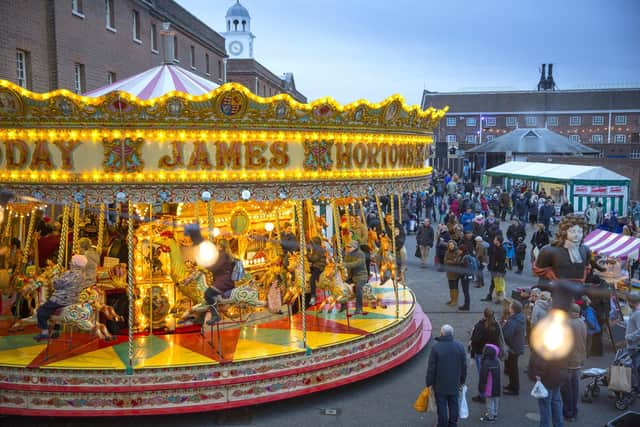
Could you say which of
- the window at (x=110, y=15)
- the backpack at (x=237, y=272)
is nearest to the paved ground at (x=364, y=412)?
the backpack at (x=237, y=272)

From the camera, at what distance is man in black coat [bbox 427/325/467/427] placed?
7.59 metres

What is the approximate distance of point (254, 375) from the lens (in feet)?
28.4

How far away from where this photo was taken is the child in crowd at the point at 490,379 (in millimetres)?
8227

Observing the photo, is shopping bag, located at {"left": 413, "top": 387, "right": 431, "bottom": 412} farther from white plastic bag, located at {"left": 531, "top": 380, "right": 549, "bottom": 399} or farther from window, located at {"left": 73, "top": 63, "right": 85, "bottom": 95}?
window, located at {"left": 73, "top": 63, "right": 85, "bottom": 95}

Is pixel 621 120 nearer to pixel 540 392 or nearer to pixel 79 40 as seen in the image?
pixel 79 40

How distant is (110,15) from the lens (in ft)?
70.4

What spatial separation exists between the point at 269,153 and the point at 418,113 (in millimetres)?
3129

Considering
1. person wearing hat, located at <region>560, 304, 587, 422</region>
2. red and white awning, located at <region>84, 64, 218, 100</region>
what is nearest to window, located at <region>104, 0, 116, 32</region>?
red and white awning, located at <region>84, 64, 218, 100</region>

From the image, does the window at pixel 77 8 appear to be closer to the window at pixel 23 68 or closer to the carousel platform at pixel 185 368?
the window at pixel 23 68

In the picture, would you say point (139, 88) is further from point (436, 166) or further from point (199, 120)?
point (436, 166)

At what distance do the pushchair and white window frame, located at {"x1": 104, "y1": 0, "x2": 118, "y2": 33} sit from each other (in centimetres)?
1882

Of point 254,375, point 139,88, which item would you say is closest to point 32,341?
point 254,375

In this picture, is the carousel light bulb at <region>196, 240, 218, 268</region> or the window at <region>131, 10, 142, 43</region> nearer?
the carousel light bulb at <region>196, 240, 218, 268</region>

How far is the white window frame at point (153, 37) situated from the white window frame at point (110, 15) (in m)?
2.93
